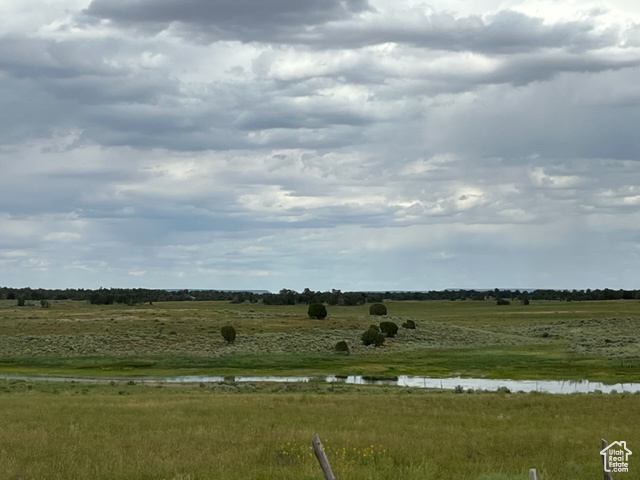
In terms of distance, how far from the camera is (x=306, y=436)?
21406 millimetres

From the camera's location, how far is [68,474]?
15719 millimetres

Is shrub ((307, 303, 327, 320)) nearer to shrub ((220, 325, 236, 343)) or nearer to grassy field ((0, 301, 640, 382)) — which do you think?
grassy field ((0, 301, 640, 382))

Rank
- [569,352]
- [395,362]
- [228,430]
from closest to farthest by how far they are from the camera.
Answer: [228,430] → [395,362] → [569,352]

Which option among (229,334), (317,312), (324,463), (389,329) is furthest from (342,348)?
(324,463)

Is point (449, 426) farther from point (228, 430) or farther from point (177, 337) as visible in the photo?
point (177, 337)

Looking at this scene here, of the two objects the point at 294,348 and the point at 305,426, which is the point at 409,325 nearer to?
the point at 294,348

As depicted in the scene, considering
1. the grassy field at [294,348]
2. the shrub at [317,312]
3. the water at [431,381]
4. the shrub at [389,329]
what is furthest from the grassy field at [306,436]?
the shrub at [317,312]

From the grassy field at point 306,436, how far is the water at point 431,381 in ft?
49.9

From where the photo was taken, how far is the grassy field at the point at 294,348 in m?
65.9

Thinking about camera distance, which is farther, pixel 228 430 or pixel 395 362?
pixel 395 362

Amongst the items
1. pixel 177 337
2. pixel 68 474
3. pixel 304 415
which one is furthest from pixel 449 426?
pixel 177 337

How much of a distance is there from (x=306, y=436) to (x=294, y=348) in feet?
195

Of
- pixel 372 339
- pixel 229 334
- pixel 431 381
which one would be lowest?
pixel 431 381

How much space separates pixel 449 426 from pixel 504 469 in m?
7.02
